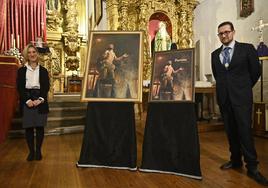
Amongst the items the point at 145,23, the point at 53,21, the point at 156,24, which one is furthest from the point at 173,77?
the point at 53,21

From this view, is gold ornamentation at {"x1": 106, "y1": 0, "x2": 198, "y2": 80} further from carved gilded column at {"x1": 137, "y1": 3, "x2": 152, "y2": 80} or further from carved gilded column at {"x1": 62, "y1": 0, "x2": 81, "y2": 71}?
carved gilded column at {"x1": 62, "y1": 0, "x2": 81, "y2": 71}

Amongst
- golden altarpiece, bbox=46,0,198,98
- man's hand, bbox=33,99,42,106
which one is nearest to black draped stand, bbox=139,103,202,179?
man's hand, bbox=33,99,42,106

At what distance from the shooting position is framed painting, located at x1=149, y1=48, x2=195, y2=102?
2.82 metres

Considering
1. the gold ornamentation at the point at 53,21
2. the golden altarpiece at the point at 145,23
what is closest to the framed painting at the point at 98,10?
the golden altarpiece at the point at 145,23

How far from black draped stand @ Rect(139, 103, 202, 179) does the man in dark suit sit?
1.25 ft

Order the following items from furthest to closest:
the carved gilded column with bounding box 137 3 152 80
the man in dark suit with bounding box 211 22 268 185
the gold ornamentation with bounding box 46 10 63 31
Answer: the gold ornamentation with bounding box 46 10 63 31 → the carved gilded column with bounding box 137 3 152 80 → the man in dark suit with bounding box 211 22 268 185

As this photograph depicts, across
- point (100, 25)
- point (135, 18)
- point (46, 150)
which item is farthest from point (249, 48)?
point (100, 25)

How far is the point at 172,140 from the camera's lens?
2.82 m

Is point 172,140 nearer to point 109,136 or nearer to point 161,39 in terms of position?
point 109,136

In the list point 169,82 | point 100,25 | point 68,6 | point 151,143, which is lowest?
point 151,143

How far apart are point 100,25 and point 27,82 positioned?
577 cm

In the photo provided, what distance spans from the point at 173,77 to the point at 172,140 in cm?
61

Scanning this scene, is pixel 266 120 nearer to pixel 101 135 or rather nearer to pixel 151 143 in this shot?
pixel 151 143

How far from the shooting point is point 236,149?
2.93 meters
